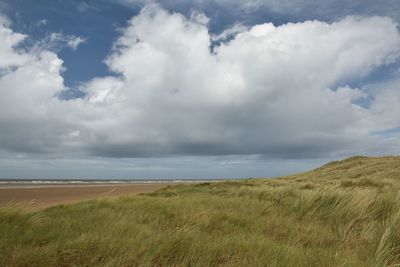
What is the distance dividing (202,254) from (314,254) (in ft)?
4.46

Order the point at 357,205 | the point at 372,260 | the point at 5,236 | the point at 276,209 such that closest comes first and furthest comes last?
the point at 372,260 → the point at 5,236 → the point at 357,205 → the point at 276,209

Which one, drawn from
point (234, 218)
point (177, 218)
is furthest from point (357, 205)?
point (177, 218)

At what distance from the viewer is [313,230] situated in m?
6.21

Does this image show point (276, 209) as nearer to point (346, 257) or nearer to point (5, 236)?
point (346, 257)

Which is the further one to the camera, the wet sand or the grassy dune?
the wet sand

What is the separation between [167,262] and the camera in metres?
4.10

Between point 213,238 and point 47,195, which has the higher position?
point 47,195

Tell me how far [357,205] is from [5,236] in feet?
22.3

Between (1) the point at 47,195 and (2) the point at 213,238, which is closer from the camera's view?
(2) the point at 213,238

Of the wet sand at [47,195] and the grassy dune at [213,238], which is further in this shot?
the wet sand at [47,195]

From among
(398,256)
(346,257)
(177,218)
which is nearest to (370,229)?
(398,256)

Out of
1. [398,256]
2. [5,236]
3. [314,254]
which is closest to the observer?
[314,254]

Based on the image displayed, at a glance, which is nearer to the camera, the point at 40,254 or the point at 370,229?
the point at 40,254

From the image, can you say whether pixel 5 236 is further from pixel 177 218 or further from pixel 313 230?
pixel 313 230
